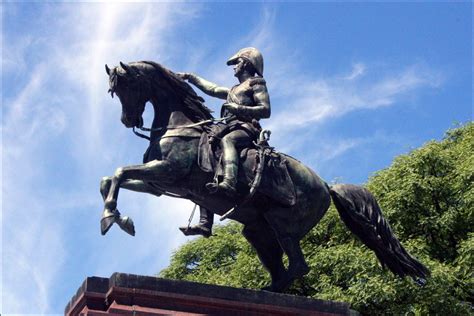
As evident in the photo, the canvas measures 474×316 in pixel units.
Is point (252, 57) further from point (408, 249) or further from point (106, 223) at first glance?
point (408, 249)

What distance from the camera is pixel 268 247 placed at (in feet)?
46.3

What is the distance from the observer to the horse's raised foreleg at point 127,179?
1255 centimetres

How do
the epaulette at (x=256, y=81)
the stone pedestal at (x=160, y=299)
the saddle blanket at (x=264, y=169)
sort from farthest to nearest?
the epaulette at (x=256, y=81), the saddle blanket at (x=264, y=169), the stone pedestal at (x=160, y=299)

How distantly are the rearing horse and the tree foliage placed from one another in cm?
1031

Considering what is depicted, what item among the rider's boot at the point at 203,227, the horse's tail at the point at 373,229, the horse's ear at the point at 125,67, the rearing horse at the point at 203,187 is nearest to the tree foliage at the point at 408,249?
the horse's tail at the point at 373,229

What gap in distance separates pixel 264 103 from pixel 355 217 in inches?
83.2

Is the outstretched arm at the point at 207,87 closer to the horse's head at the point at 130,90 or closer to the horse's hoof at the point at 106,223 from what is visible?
the horse's head at the point at 130,90

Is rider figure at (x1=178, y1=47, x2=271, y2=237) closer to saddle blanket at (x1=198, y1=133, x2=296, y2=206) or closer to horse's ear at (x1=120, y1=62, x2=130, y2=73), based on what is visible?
saddle blanket at (x1=198, y1=133, x2=296, y2=206)

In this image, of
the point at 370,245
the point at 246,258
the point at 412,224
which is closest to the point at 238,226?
the point at 246,258

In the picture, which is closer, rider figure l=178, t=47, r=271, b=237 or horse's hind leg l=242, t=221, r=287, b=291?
rider figure l=178, t=47, r=271, b=237

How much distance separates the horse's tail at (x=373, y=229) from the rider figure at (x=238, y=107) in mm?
1638

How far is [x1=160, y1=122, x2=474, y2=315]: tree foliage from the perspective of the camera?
80.8 ft

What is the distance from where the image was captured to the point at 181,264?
33.2m

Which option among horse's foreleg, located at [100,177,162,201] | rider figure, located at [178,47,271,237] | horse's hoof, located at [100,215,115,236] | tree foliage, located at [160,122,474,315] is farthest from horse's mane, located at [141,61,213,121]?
tree foliage, located at [160,122,474,315]
